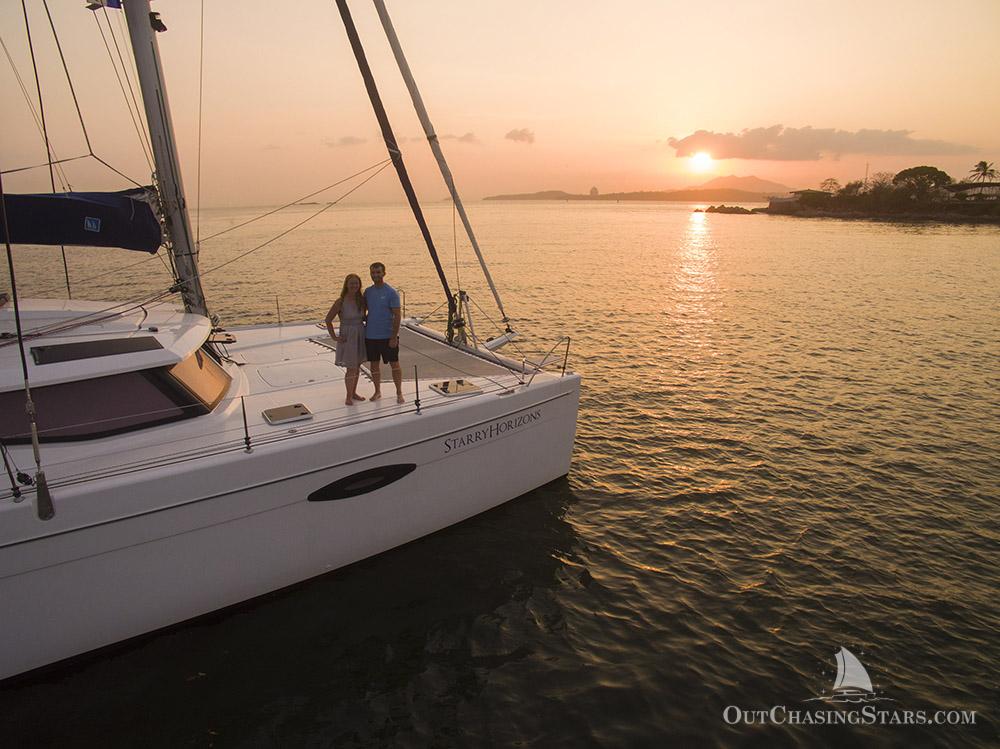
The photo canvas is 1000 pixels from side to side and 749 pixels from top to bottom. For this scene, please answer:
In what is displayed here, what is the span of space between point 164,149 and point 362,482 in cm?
573

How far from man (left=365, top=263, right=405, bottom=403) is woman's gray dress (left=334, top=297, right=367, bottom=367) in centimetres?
10

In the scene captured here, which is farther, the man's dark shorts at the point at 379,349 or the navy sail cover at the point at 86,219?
the man's dark shorts at the point at 379,349

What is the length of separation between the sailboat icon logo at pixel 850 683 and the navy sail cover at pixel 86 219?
10.1 meters

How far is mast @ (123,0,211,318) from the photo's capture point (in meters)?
7.31

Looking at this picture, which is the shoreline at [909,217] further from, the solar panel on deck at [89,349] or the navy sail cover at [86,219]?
the solar panel on deck at [89,349]

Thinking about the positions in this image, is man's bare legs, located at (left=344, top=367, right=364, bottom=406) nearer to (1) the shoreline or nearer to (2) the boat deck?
(2) the boat deck

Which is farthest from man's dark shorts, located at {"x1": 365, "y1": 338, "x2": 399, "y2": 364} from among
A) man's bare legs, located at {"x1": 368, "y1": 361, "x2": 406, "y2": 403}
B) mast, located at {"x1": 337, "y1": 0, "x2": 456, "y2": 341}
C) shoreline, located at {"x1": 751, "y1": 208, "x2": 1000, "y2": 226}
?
shoreline, located at {"x1": 751, "y1": 208, "x2": 1000, "y2": 226}

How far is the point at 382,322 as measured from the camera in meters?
7.02

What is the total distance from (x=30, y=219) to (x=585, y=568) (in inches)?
334

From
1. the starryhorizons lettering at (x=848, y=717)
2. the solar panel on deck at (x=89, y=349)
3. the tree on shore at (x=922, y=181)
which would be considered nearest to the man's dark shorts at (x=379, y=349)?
the solar panel on deck at (x=89, y=349)

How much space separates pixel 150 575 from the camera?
5422 millimetres

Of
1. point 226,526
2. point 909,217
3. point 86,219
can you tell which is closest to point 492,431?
point 226,526

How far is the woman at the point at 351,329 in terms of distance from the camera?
6.87 meters

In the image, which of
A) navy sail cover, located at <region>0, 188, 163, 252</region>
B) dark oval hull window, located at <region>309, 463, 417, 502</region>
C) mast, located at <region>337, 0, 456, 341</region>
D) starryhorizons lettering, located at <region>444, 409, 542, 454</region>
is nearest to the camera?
dark oval hull window, located at <region>309, 463, 417, 502</region>
